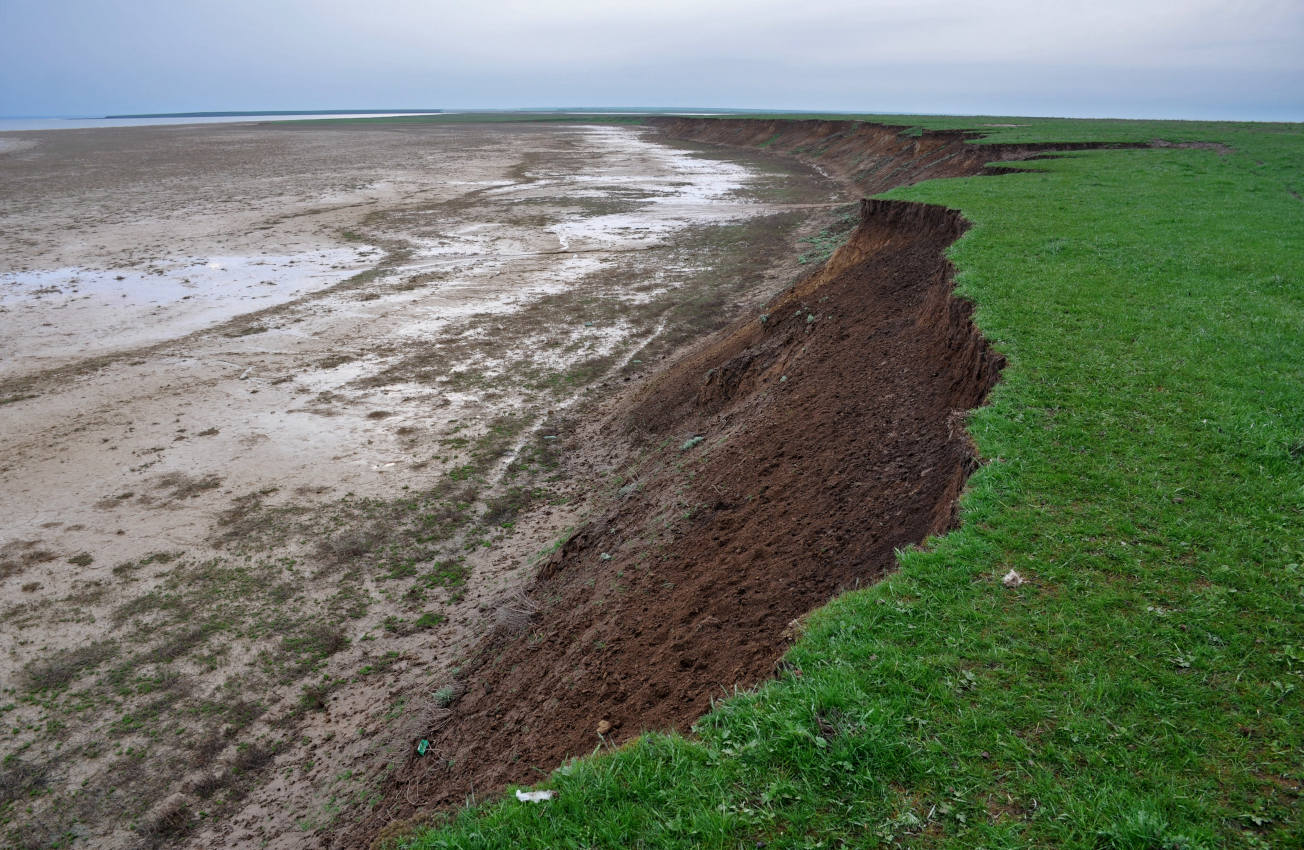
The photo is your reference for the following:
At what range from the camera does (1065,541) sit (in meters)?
5.28

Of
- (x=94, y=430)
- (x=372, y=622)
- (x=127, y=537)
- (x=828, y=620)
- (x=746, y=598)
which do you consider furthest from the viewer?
(x=94, y=430)

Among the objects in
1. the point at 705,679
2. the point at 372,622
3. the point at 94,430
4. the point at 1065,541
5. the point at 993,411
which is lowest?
the point at 372,622

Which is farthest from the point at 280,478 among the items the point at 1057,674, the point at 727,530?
the point at 1057,674

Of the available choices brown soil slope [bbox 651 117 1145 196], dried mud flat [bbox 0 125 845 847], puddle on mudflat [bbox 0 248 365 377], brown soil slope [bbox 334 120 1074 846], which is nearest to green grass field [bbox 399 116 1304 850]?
brown soil slope [bbox 334 120 1074 846]

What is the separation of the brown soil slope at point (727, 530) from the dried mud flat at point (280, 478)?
70 centimetres

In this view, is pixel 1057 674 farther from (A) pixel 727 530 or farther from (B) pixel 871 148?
(B) pixel 871 148

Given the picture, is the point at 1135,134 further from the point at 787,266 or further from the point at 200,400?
the point at 200,400

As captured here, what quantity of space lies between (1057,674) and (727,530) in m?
4.03

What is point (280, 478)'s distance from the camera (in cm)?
1184

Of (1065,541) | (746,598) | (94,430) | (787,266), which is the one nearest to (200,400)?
(94,430)

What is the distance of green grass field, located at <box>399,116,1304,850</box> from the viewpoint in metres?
3.47

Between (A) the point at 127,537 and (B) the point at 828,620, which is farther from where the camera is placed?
(A) the point at 127,537

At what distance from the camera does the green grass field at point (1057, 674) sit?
137 inches

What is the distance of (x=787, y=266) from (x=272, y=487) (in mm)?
17756
